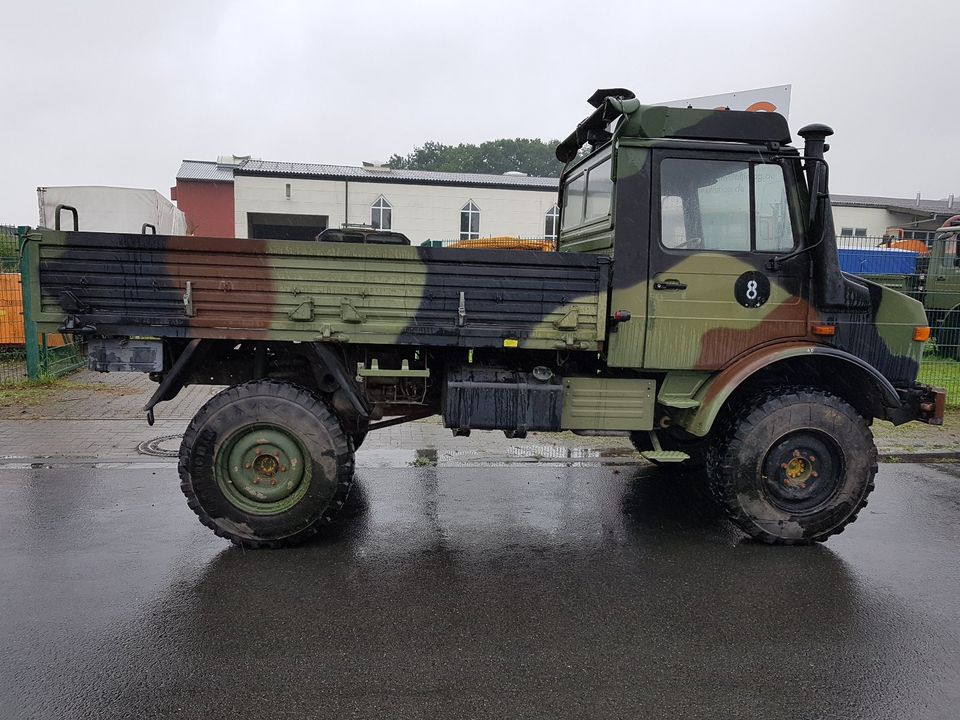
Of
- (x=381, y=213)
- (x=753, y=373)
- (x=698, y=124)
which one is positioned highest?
(x=381, y=213)

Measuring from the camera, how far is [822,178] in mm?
4547

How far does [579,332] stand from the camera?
4.57 m

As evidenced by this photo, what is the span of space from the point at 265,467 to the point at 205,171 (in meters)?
41.0

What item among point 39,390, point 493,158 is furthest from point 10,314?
point 493,158

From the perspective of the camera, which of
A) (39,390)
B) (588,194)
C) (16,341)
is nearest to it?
(588,194)

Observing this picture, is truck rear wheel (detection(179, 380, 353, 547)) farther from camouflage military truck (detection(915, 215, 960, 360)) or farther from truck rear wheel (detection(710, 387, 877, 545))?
camouflage military truck (detection(915, 215, 960, 360))

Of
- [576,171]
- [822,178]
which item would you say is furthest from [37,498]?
[822,178]

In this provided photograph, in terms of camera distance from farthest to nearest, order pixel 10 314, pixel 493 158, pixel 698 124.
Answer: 1. pixel 493 158
2. pixel 10 314
3. pixel 698 124

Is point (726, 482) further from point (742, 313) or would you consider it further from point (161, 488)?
point (161, 488)

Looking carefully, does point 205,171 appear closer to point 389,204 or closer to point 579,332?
point 389,204

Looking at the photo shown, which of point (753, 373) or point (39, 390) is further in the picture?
point (39, 390)

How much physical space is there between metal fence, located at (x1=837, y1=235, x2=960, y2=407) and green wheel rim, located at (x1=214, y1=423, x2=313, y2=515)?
961cm

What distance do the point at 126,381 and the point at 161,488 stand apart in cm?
577

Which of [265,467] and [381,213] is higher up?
[381,213]
